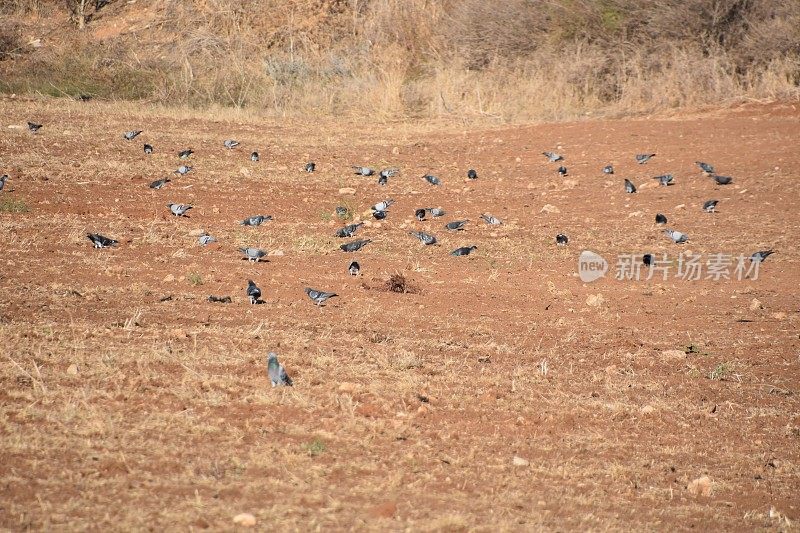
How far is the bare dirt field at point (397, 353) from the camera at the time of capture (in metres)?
4.92

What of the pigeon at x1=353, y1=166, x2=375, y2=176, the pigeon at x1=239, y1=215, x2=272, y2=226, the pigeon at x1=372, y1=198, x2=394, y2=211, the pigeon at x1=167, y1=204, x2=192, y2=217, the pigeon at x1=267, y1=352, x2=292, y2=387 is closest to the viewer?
the pigeon at x1=267, y1=352, x2=292, y2=387

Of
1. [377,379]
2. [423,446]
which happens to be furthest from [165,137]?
[423,446]

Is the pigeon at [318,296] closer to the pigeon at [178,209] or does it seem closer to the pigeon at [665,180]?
the pigeon at [178,209]

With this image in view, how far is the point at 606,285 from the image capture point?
400 inches

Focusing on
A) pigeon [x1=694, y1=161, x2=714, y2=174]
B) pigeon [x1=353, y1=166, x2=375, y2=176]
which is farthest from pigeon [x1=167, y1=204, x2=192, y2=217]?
pigeon [x1=694, y1=161, x2=714, y2=174]

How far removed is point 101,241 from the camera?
10375 mm

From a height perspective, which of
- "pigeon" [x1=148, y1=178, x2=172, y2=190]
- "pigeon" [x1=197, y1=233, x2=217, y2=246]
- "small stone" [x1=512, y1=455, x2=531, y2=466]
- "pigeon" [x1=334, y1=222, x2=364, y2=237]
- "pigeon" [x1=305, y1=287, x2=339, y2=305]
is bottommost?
"pigeon" [x1=148, y1=178, x2=172, y2=190]

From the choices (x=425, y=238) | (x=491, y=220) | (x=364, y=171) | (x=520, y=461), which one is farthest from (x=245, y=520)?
(x=364, y=171)

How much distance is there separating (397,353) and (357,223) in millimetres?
5091

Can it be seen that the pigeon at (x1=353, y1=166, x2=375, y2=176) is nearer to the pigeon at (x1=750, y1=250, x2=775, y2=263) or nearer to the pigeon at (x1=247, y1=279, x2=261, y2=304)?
the pigeon at (x1=750, y1=250, x2=775, y2=263)

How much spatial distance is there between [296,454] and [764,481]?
275 cm

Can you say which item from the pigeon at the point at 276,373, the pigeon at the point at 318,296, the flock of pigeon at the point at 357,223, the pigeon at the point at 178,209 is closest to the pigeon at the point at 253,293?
the flock of pigeon at the point at 357,223

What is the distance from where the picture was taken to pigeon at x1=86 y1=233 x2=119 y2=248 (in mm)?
10305

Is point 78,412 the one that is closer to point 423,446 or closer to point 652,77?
point 423,446
